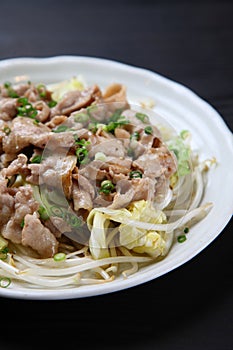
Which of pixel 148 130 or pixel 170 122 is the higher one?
pixel 148 130

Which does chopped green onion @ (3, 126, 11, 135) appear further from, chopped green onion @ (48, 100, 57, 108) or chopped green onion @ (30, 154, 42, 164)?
chopped green onion @ (48, 100, 57, 108)

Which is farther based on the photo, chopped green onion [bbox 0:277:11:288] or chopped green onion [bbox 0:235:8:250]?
chopped green onion [bbox 0:235:8:250]

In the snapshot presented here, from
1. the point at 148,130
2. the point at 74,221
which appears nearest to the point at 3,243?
the point at 74,221

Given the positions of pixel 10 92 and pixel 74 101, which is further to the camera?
pixel 10 92

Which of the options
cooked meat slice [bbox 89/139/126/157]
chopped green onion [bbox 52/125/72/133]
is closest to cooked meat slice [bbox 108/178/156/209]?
cooked meat slice [bbox 89/139/126/157]

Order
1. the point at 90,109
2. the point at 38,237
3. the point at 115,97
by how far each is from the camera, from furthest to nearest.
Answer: the point at 115,97, the point at 90,109, the point at 38,237

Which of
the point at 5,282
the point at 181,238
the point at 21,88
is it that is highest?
the point at 21,88

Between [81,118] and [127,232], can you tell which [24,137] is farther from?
[127,232]

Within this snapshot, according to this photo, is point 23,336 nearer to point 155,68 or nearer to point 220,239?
point 220,239

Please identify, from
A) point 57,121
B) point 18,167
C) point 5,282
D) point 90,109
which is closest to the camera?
point 5,282
